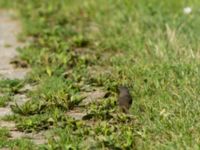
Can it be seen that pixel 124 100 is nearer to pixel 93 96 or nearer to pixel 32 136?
pixel 93 96

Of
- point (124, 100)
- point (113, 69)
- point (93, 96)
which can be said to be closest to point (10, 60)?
point (113, 69)

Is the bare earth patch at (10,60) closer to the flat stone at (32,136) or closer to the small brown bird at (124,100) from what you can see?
the flat stone at (32,136)

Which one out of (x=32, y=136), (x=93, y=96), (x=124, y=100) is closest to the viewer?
(x=32, y=136)

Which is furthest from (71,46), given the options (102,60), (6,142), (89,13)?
(6,142)

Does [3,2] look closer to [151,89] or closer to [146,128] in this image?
[151,89]

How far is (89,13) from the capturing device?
8.02 m

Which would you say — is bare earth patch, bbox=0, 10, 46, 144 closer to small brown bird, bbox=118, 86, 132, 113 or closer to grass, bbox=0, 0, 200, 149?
grass, bbox=0, 0, 200, 149

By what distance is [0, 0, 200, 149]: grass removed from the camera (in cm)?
447

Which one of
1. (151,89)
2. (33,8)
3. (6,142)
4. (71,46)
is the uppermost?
(33,8)

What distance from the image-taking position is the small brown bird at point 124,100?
5010 millimetres

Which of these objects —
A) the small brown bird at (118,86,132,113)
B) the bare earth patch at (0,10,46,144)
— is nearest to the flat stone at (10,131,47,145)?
the bare earth patch at (0,10,46,144)

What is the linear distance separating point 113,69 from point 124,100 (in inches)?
35.7

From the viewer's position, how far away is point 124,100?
508 centimetres

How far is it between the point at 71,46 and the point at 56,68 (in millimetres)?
872
